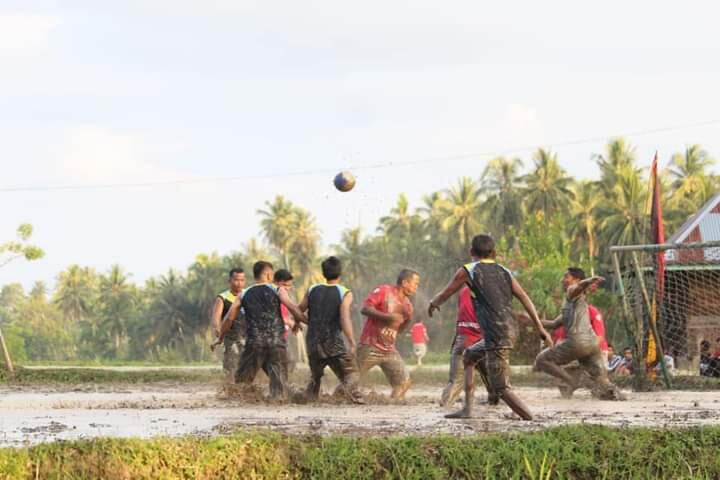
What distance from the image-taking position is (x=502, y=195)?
296ft

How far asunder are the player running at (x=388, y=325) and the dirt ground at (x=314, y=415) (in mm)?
400

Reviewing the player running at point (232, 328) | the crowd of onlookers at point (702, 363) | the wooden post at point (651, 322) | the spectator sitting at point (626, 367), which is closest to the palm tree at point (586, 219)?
the crowd of onlookers at point (702, 363)

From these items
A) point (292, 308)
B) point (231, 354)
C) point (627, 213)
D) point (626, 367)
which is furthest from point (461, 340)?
point (627, 213)

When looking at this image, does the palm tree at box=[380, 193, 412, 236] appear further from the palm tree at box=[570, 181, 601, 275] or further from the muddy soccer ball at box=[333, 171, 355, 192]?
the muddy soccer ball at box=[333, 171, 355, 192]

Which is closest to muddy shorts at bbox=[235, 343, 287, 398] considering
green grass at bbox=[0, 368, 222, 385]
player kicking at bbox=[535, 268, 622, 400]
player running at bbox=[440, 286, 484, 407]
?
player running at bbox=[440, 286, 484, 407]

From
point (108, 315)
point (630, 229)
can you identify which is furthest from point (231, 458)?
point (108, 315)

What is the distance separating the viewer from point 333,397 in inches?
580

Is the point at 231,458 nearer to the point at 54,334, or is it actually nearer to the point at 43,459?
the point at 43,459

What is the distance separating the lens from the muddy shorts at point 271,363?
15000mm

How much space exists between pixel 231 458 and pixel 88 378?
20.3 meters

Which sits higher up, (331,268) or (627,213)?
(627,213)

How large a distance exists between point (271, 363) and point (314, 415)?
2863mm

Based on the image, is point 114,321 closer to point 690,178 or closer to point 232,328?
point 690,178

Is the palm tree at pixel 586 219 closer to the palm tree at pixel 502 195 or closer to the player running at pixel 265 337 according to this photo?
the palm tree at pixel 502 195
